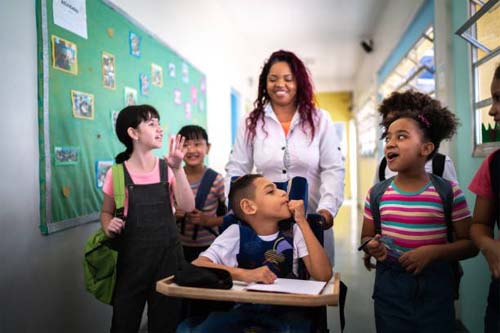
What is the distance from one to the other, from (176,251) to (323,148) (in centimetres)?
84

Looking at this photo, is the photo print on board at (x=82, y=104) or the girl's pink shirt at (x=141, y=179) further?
the photo print on board at (x=82, y=104)

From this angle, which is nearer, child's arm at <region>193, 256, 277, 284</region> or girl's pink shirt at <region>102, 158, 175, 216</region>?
child's arm at <region>193, 256, 277, 284</region>

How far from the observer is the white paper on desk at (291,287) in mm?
1186

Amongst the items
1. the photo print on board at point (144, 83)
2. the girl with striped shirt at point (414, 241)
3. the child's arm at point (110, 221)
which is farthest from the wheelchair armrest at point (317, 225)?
the photo print on board at point (144, 83)

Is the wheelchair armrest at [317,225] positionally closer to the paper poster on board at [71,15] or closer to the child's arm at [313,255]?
the child's arm at [313,255]

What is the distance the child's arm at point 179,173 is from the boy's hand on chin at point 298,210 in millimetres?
557

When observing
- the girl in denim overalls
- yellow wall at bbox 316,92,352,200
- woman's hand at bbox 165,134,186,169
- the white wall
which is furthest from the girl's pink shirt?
yellow wall at bbox 316,92,352,200

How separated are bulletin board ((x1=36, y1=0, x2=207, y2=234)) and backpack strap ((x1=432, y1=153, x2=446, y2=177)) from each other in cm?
175

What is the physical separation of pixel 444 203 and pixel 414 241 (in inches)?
6.8

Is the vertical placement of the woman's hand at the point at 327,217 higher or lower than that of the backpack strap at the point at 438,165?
lower

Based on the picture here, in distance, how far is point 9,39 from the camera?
1744 mm

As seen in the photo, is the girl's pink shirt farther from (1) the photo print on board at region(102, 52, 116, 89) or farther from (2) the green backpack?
(1) the photo print on board at region(102, 52, 116, 89)

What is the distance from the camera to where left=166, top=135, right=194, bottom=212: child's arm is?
5.88 ft

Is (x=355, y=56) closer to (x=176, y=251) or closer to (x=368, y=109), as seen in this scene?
(x=368, y=109)
